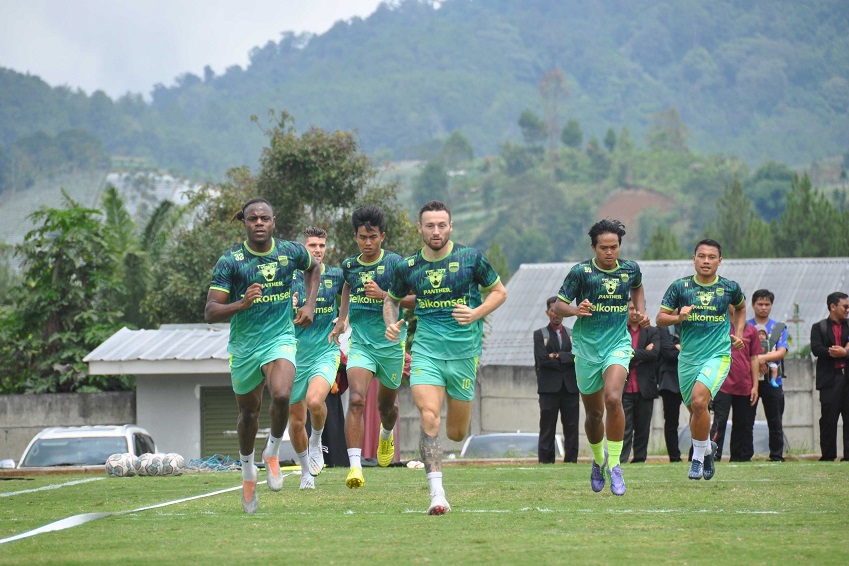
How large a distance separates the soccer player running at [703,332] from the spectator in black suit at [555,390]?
472 cm

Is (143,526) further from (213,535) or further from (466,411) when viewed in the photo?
(466,411)

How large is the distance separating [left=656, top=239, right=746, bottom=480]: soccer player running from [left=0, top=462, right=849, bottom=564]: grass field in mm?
694

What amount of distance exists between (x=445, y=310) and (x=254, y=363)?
5.30 feet

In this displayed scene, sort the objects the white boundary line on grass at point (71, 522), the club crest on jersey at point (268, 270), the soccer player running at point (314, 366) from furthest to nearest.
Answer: the soccer player running at point (314, 366) → the club crest on jersey at point (268, 270) → the white boundary line on grass at point (71, 522)

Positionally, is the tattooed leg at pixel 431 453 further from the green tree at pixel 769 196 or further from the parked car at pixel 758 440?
the green tree at pixel 769 196

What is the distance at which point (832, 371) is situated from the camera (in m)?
19.8

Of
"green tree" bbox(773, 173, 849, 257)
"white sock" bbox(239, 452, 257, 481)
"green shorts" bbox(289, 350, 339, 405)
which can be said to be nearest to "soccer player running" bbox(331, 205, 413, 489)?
"green shorts" bbox(289, 350, 339, 405)

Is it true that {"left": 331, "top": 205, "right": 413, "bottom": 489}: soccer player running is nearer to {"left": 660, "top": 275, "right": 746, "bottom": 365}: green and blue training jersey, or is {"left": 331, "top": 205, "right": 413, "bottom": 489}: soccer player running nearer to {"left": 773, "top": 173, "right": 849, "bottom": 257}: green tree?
{"left": 660, "top": 275, "right": 746, "bottom": 365}: green and blue training jersey

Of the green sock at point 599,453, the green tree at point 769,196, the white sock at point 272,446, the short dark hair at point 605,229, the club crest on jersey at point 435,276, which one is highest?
the green tree at point 769,196

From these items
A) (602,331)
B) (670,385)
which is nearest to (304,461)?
(602,331)

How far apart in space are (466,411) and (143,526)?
2.90 meters

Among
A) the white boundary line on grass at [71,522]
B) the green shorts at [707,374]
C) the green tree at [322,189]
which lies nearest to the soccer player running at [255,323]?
the white boundary line on grass at [71,522]

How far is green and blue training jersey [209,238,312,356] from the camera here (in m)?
11.4

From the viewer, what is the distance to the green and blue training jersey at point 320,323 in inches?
575
